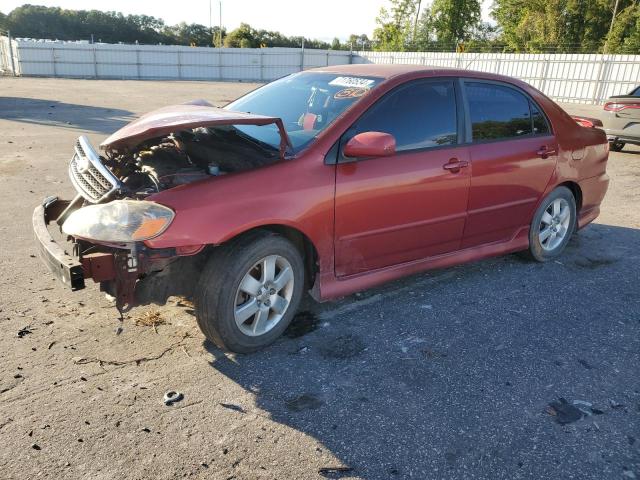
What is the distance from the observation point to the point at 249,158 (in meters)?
3.34

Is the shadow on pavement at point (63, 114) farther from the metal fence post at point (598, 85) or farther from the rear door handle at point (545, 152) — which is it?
the metal fence post at point (598, 85)

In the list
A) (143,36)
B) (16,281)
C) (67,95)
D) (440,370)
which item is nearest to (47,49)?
(67,95)

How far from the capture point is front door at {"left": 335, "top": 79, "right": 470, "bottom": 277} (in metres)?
3.51

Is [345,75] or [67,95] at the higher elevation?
[345,75]

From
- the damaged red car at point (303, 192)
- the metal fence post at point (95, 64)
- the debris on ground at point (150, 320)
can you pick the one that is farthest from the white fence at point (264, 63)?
the debris on ground at point (150, 320)

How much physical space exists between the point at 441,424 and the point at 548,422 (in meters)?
0.58

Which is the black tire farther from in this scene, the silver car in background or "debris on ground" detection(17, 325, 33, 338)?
"debris on ground" detection(17, 325, 33, 338)

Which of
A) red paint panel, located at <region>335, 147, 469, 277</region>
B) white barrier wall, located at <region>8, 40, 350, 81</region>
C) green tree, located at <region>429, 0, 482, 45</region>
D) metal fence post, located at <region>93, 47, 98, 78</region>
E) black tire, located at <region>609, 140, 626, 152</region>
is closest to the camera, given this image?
red paint panel, located at <region>335, 147, 469, 277</region>

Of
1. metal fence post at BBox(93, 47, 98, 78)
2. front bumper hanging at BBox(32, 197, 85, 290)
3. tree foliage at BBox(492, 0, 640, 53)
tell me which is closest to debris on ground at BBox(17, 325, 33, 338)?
front bumper hanging at BBox(32, 197, 85, 290)

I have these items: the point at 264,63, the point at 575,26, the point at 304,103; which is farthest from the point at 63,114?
the point at 575,26

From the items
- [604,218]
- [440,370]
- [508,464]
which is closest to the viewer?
[508,464]

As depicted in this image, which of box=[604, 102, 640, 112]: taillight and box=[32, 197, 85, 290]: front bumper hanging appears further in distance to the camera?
box=[604, 102, 640, 112]: taillight

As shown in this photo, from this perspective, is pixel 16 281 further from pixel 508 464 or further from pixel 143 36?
pixel 143 36

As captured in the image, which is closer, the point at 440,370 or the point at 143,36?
the point at 440,370
